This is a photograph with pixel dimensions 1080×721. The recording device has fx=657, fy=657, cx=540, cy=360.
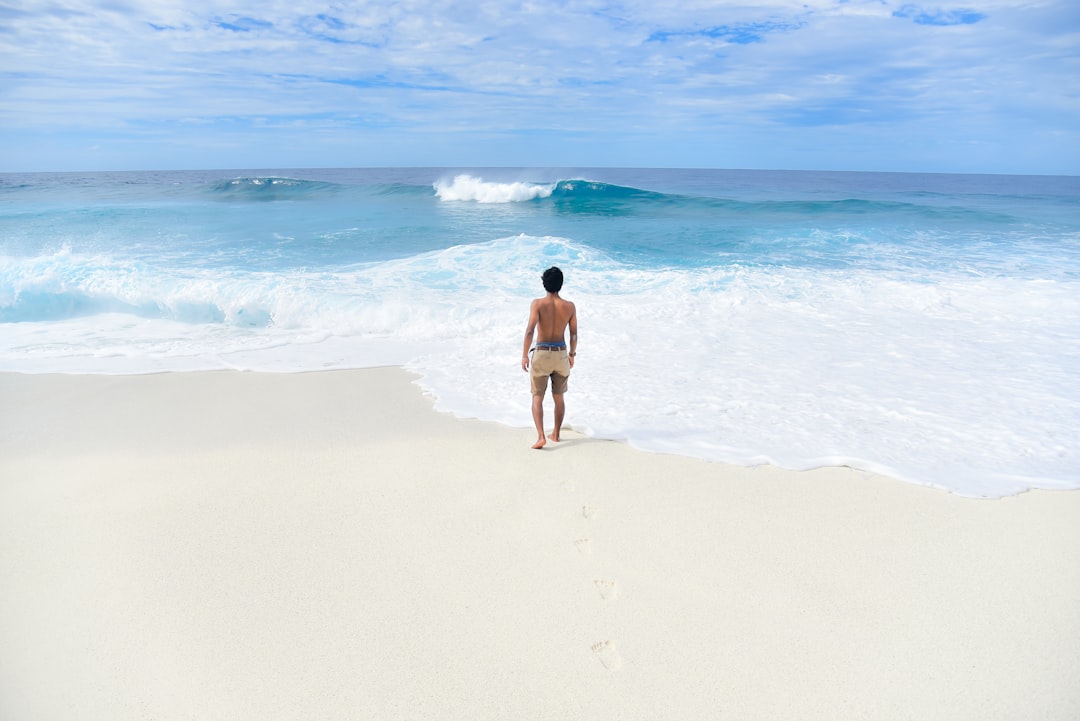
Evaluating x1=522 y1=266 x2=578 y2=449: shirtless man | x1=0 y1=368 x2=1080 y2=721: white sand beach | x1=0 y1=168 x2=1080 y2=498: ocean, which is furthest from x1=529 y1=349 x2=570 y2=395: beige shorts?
x1=0 y1=168 x2=1080 y2=498: ocean

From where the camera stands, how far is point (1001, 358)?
713 cm

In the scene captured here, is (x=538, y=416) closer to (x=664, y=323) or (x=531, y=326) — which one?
(x=531, y=326)

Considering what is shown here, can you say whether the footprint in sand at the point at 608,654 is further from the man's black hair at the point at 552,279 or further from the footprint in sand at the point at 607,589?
the man's black hair at the point at 552,279

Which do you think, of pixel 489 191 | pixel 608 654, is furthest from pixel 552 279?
pixel 489 191

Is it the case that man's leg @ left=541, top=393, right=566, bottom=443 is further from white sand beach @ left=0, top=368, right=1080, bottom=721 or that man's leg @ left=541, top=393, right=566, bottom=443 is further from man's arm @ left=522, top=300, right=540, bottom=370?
man's arm @ left=522, top=300, right=540, bottom=370

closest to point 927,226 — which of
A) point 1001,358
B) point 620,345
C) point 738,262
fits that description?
point 738,262

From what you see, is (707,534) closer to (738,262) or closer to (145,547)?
(145,547)

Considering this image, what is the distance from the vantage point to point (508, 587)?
324 centimetres

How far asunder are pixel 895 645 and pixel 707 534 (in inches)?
42.7

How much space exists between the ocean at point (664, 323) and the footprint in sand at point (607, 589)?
1753 mm

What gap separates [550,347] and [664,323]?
4112mm

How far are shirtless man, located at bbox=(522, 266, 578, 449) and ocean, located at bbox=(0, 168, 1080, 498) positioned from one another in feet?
1.70

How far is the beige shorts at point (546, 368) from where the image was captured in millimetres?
4859

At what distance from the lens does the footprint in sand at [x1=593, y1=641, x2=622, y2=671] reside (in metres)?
2.74
